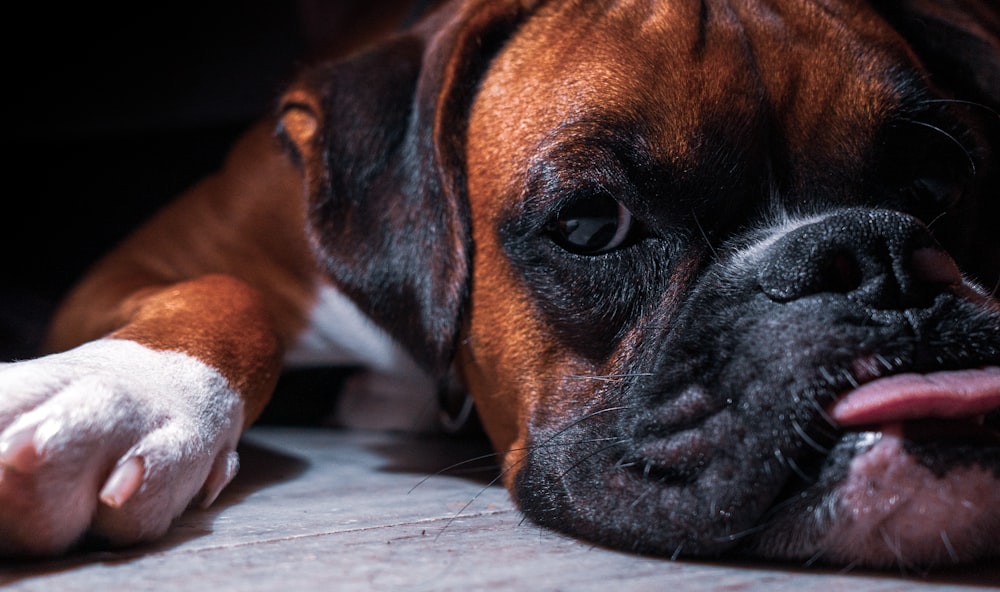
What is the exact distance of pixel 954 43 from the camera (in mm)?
1928

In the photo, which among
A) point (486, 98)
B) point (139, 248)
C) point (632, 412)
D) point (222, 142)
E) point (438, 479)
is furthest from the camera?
point (222, 142)

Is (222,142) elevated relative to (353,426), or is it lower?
elevated

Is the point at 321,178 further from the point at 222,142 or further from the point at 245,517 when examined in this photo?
the point at 222,142

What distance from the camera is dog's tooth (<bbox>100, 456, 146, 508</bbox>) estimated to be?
4.13 ft

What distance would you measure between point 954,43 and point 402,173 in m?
1.15

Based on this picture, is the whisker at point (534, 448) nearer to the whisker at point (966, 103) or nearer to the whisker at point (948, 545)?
the whisker at point (948, 545)

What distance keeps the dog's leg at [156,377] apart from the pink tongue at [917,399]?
3.12 ft

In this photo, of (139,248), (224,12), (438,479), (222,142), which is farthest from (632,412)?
(224,12)

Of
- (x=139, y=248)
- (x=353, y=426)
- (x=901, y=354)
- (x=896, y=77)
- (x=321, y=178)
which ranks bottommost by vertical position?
(x=353, y=426)

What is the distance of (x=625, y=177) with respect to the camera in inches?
59.3

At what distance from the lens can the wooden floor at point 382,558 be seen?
3.81ft

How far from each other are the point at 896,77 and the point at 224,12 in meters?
3.13

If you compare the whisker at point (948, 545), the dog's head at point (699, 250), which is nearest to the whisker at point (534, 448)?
the dog's head at point (699, 250)

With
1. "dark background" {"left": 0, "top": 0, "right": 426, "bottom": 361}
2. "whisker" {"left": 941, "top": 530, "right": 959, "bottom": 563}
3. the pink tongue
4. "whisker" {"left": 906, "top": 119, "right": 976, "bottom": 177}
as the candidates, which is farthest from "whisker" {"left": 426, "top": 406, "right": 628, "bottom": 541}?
"dark background" {"left": 0, "top": 0, "right": 426, "bottom": 361}
